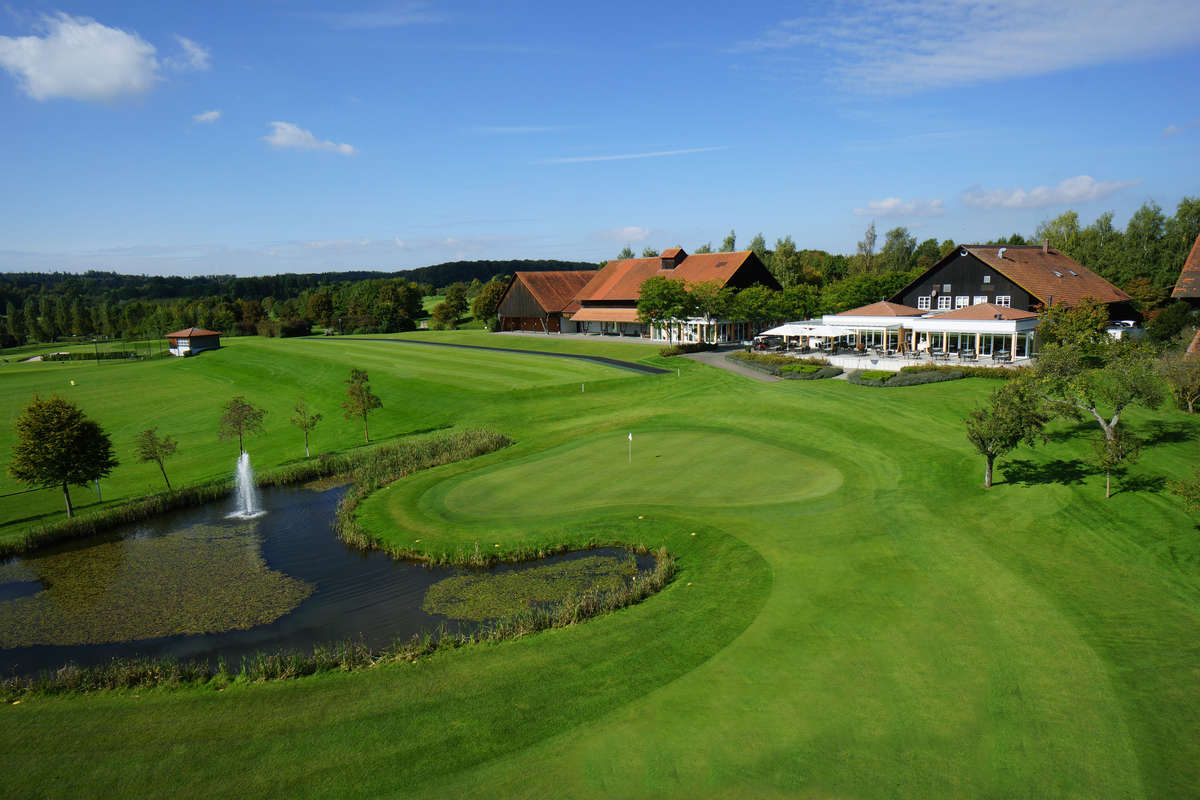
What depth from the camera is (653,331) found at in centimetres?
7562

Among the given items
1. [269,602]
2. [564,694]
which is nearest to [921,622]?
[564,694]

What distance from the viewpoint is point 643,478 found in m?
26.7

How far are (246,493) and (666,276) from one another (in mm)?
59160

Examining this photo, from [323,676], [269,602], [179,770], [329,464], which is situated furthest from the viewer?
[329,464]

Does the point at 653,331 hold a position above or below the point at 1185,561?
above

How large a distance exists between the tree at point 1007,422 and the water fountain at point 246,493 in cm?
2746

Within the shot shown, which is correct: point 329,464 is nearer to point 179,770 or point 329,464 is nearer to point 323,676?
point 323,676

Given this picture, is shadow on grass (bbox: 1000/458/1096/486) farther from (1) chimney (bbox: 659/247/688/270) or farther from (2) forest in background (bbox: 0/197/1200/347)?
(1) chimney (bbox: 659/247/688/270)

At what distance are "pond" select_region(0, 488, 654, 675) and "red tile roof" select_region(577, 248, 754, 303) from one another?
57290mm

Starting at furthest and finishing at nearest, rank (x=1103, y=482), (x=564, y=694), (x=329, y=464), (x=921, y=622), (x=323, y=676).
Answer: (x=329, y=464) → (x=1103, y=482) → (x=921, y=622) → (x=323, y=676) → (x=564, y=694)

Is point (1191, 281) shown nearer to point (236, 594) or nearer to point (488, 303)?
point (236, 594)

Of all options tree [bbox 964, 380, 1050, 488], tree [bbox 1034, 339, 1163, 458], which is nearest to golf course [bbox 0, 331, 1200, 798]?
tree [bbox 964, 380, 1050, 488]

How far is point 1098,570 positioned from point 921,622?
6.45 m

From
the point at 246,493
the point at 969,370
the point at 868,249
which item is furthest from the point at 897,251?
the point at 246,493
